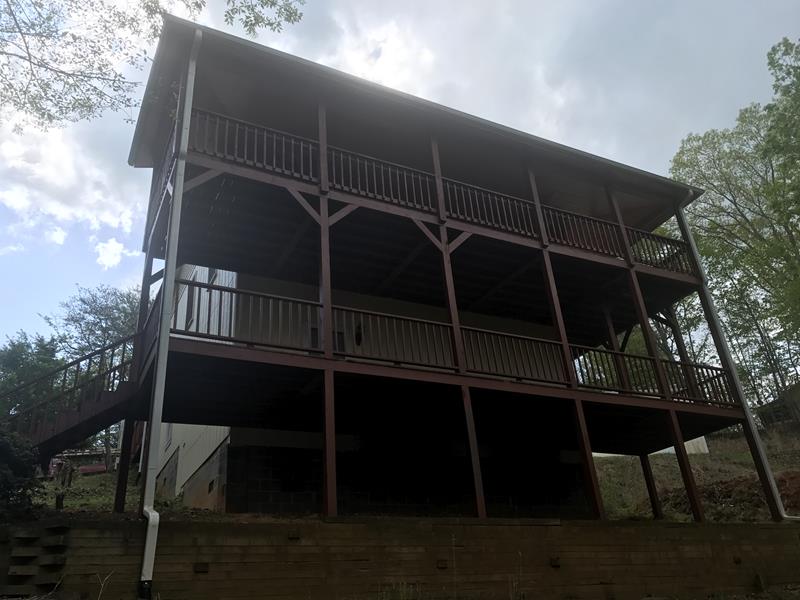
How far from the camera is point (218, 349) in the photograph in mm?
9109

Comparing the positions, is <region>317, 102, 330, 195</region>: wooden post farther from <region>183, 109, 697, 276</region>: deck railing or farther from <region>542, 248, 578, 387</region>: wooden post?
<region>542, 248, 578, 387</region>: wooden post

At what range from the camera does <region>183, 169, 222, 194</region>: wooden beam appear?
983 centimetres

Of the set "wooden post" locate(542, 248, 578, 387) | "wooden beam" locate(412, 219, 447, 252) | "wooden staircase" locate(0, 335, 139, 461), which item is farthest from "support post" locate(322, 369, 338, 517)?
"wooden post" locate(542, 248, 578, 387)

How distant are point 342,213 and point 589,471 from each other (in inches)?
254

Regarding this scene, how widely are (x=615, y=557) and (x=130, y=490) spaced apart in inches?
615

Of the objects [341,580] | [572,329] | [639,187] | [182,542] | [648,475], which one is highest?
[639,187]

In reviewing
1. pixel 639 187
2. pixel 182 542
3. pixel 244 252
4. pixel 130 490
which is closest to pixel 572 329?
pixel 639 187

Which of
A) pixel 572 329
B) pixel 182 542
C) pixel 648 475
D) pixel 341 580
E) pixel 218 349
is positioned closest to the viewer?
pixel 182 542

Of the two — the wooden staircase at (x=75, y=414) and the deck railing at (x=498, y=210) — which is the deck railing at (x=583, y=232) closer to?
the deck railing at (x=498, y=210)

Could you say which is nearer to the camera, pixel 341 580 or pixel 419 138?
pixel 341 580

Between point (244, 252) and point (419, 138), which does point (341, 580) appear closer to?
point (244, 252)

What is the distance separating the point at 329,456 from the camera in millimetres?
8945

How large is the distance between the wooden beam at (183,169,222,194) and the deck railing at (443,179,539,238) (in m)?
4.68

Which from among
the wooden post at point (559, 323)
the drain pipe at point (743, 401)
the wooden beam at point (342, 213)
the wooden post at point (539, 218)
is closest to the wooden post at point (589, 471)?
the wooden post at point (559, 323)
